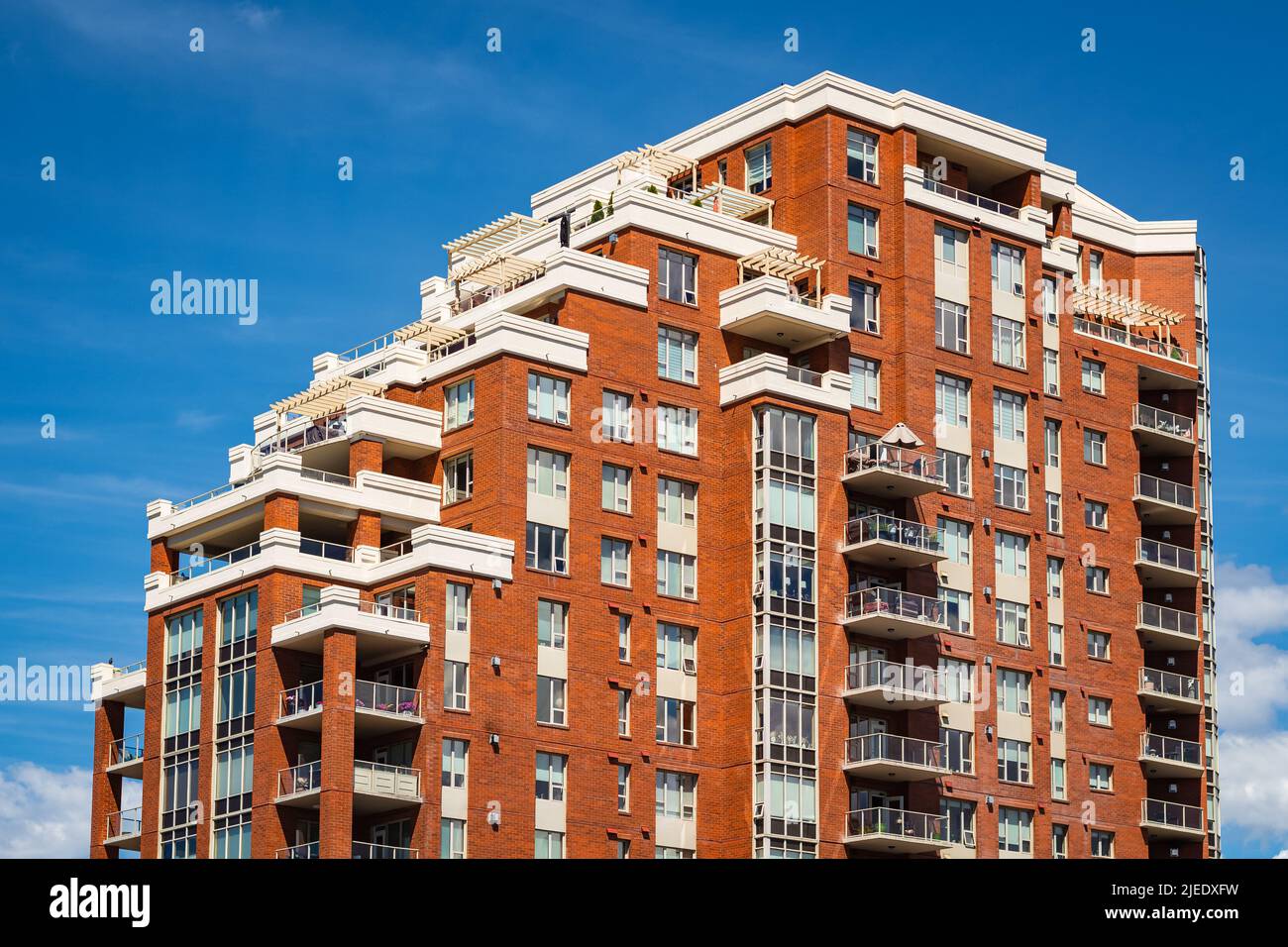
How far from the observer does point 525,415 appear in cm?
8712

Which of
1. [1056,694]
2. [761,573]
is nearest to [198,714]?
[761,573]

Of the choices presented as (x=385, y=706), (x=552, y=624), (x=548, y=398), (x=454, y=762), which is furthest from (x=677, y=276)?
(x=454, y=762)

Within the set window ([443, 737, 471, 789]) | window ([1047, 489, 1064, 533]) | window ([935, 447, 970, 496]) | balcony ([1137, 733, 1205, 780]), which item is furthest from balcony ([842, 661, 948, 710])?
window ([443, 737, 471, 789])

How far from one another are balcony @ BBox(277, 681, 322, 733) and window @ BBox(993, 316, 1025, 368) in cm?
3763

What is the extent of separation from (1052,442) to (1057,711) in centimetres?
1336

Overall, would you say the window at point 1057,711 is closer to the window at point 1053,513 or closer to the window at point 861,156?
the window at point 1053,513

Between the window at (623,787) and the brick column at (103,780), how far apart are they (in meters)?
23.7

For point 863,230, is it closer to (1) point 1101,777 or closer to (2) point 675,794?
(2) point 675,794

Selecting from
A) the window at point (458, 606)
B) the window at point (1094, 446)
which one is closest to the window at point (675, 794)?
the window at point (458, 606)

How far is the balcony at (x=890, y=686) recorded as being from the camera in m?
90.4

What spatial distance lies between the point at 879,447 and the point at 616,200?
54.1ft

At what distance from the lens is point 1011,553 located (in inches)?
3912

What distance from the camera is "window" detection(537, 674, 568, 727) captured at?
84250mm
